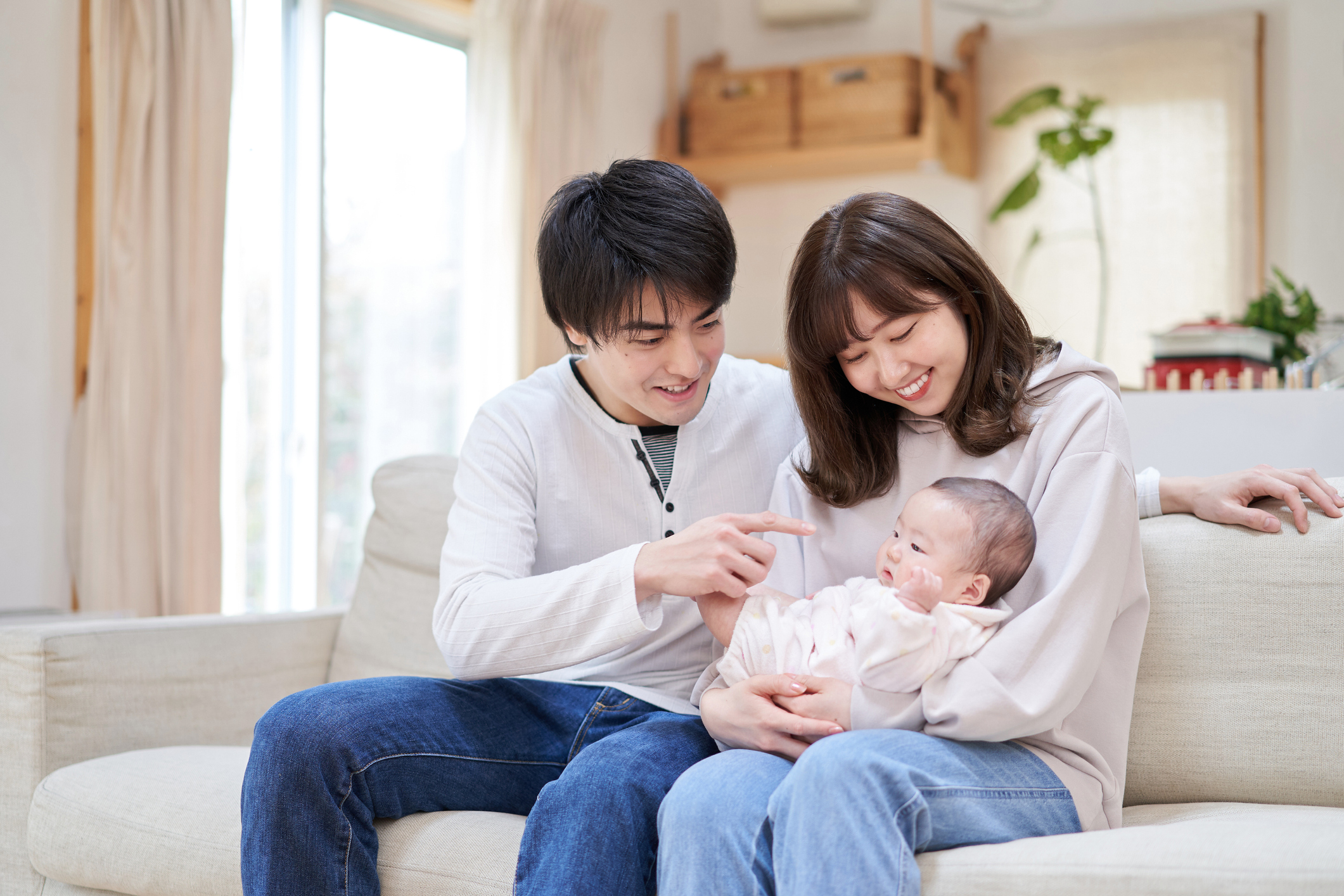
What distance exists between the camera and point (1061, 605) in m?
1.25

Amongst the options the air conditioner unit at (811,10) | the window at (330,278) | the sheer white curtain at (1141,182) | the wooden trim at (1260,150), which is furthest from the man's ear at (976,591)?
the air conditioner unit at (811,10)

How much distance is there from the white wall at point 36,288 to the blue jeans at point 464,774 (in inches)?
55.3

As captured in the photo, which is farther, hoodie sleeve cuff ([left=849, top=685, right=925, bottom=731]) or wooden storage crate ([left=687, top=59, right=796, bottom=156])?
wooden storage crate ([left=687, top=59, right=796, bottom=156])

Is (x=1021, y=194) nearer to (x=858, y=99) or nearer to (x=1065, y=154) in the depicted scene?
(x=1065, y=154)

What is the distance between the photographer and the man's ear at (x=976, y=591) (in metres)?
1.31

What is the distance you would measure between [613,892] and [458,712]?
347 millimetres

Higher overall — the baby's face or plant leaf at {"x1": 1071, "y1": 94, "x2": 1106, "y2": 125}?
plant leaf at {"x1": 1071, "y1": 94, "x2": 1106, "y2": 125}

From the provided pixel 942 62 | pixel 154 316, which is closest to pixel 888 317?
pixel 154 316

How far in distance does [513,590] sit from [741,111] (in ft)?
10.8

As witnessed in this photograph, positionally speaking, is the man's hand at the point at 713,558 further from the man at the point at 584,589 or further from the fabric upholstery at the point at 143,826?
the fabric upholstery at the point at 143,826

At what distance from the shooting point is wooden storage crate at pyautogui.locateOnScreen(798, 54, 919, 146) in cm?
409

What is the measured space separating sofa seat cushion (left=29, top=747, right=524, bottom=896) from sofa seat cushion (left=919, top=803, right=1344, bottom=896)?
→ 1.75 ft

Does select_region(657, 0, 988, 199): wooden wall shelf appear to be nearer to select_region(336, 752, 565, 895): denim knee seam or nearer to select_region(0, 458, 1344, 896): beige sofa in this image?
select_region(0, 458, 1344, 896): beige sofa

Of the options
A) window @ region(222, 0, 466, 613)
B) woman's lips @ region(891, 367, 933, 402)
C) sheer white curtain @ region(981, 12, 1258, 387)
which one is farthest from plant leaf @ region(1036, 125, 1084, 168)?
woman's lips @ region(891, 367, 933, 402)
